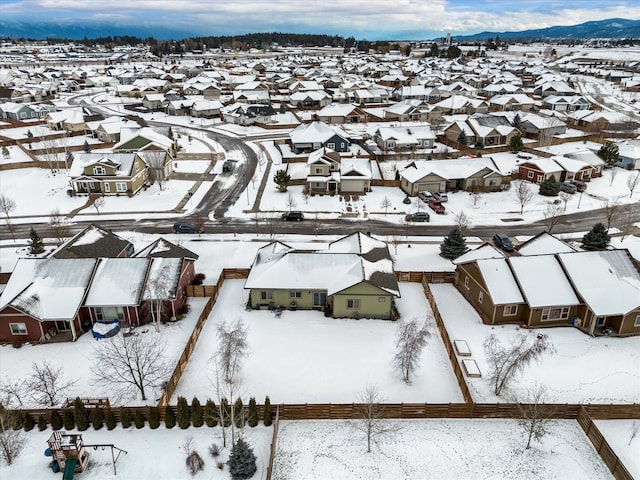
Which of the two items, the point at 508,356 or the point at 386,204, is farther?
the point at 386,204

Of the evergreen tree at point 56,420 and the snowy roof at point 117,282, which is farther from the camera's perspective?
the snowy roof at point 117,282

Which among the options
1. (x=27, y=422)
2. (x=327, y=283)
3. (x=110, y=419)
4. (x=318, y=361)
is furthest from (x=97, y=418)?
(x=327, y=283)

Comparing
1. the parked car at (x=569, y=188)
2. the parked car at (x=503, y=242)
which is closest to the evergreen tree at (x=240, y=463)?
the parked car at (x=503, y=242)

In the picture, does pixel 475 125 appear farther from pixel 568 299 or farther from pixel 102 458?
pixel 102 458

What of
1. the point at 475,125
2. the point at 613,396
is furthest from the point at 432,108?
the point at 613,396

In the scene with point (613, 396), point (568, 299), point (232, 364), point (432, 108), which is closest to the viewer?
point (613, 396)

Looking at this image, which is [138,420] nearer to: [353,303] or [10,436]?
[10,436]

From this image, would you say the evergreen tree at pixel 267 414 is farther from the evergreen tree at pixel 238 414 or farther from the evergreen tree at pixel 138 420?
the evergreen tree at pixel 138 420
